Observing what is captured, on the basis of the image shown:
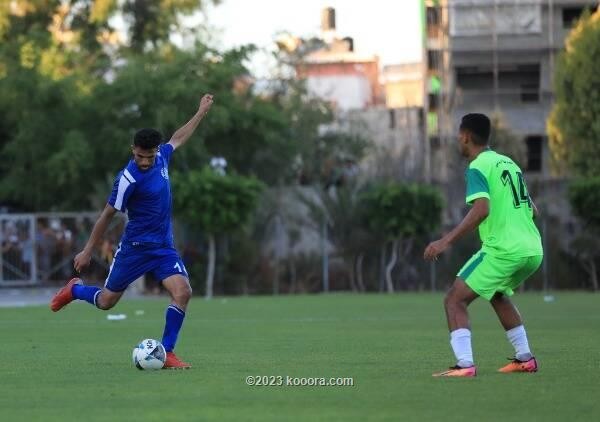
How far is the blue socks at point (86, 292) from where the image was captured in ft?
44.4

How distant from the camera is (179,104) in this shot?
4166 cm

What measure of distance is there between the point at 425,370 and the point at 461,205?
88.7 ft

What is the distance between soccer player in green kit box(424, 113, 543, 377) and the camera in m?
11.4

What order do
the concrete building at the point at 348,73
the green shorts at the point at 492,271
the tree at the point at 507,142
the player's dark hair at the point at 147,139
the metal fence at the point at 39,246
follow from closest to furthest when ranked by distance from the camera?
the green shorts at the point at 492,271 < the player's dark hair at the point at 147,139 < the metal fence at the point at 39,246 < the tree at the point at 507,142 < the concrete building at the point at 348,73

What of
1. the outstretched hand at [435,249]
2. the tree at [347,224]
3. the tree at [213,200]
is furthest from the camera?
the tree at [347,224]

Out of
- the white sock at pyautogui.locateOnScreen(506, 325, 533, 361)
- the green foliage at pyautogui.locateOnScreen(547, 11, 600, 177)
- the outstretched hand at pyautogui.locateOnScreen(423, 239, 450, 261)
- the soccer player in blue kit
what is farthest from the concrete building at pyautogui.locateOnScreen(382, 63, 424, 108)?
the outstretched hand at pyautogui.locateOnScreen(423, 239, 450, 261)

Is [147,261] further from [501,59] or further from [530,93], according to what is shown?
[530,93]

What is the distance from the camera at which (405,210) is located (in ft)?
119

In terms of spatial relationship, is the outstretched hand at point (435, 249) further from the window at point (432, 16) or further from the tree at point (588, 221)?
the window at point (432, 16)

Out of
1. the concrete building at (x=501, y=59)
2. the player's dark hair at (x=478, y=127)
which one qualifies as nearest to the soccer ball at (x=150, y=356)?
the player's dark hair at (x=478, y=127)

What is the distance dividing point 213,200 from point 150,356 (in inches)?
889

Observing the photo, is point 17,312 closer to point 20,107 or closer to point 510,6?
point 20,107

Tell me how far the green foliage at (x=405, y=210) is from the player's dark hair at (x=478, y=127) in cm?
2471

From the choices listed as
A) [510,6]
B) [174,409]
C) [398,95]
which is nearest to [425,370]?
[174,409]
